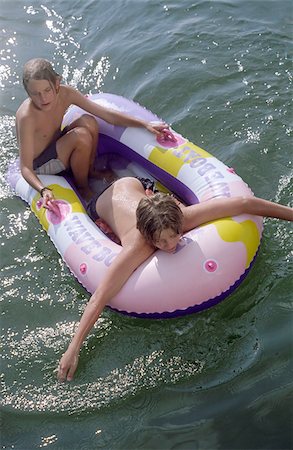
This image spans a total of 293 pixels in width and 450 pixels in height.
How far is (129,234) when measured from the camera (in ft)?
12.5

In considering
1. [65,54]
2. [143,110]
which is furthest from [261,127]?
[65,54]

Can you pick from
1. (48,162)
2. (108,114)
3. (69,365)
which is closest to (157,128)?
(108,114)

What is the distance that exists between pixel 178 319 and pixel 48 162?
1539 mm

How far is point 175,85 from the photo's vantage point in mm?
5836

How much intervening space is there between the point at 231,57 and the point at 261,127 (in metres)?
1.17

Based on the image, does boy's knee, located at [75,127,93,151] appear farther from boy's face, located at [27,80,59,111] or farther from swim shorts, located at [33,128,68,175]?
boy's face, located at [27,80,59,111]

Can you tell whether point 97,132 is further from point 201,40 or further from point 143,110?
point 201,40

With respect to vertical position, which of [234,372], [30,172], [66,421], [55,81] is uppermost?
[55,81]

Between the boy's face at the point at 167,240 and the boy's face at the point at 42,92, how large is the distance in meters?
1.28

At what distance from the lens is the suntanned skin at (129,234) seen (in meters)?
3.41

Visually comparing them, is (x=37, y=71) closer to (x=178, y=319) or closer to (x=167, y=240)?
(x=167, y=240)

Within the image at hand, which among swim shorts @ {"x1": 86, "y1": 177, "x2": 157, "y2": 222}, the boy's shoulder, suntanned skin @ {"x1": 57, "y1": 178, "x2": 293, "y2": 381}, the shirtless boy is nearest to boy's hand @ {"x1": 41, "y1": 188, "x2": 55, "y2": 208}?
the shirtless boy

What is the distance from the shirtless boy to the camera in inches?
170

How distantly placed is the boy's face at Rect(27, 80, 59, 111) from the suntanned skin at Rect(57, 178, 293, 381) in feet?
2.39
